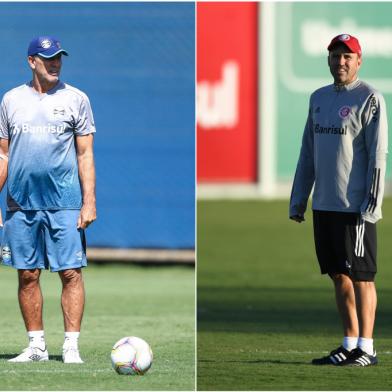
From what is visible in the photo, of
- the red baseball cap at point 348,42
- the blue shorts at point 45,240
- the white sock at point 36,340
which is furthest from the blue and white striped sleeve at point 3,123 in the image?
the red baseball cap at point 348,42

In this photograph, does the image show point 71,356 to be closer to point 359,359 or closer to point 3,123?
point 3,123

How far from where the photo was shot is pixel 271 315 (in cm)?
1048

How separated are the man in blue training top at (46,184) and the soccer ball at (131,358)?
456 mm

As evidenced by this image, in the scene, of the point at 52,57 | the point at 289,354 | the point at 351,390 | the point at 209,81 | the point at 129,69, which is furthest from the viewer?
the point at 209,81

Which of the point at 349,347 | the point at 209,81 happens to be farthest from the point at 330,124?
the point at 209,81

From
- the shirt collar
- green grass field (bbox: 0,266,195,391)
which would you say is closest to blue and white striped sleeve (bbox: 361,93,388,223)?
the shirt collar

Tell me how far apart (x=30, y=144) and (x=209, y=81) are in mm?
20751

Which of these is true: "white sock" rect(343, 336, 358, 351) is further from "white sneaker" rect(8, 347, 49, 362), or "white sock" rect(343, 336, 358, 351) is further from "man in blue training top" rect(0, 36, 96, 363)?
"white sneaker" rect(8, 347, 49, 362)

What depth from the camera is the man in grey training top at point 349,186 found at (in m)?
7.58

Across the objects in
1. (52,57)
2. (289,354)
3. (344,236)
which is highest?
(52,57)

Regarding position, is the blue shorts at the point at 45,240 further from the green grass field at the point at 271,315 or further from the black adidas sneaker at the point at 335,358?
the black adidas sneaker at the point at 335,358

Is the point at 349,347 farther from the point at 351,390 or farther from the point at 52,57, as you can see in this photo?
the point at 52,57

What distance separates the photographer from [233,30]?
93.1 feet

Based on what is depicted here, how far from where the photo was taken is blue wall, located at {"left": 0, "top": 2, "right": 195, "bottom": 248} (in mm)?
14328
